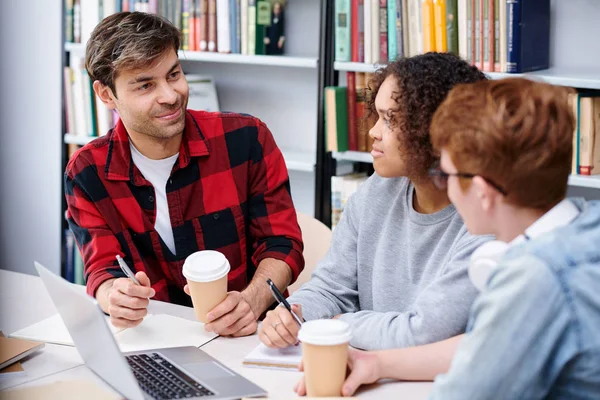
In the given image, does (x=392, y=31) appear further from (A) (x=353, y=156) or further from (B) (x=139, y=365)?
(B) (x=139, y=365)

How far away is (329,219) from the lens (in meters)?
2.94

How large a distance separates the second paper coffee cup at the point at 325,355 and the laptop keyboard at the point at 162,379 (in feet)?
0.55

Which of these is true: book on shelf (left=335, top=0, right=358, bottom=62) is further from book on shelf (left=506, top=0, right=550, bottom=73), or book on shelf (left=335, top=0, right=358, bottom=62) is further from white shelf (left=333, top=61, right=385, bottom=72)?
book on shelf (left=506, top=0, right=550, bottom=73)

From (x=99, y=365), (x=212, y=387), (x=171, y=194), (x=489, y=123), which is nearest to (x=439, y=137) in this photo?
(x=489, y=123)

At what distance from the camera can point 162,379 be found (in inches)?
51.8

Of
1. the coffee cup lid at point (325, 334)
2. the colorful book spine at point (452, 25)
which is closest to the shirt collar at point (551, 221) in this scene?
the coffee cup lid at point (325, 334)

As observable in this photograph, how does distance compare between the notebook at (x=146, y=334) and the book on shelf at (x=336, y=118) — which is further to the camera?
the book on shelf at (x=336, y=118)

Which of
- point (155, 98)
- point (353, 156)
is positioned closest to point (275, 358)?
point (155, 98)

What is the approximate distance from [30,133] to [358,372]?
8.70 ft

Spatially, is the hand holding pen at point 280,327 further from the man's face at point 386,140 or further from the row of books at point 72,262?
the row of books at point 72,262

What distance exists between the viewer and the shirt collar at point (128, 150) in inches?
75.0

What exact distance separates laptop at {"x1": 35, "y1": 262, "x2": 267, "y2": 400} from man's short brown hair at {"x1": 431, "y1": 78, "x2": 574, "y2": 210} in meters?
0.52

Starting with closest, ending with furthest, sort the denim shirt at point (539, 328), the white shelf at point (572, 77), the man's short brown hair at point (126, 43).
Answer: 1. the denim shirt at point (539, 328)
2. the man's short brown hair at point (126, 43)
3. the white shelf at point (572, 77)

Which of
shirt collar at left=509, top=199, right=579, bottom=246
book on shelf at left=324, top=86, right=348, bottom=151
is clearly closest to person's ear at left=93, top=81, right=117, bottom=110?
book on shelf at left=324, top=86, right=348, bottom=151
